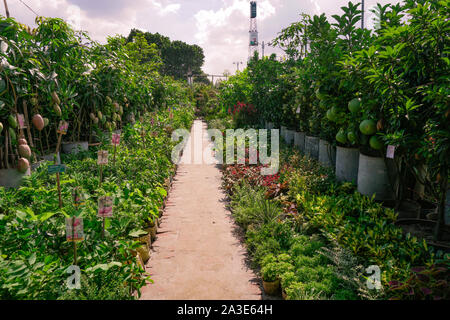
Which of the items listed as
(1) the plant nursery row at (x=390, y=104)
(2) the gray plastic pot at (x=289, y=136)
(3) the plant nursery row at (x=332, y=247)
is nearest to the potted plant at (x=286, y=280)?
(3) the plant nursery row at (x=332, y=247)

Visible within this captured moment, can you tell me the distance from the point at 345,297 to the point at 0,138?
388 centimetres

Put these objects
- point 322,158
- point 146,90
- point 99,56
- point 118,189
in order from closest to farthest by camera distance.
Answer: point 118,189, point 99,56, point 322,158, point 146,90

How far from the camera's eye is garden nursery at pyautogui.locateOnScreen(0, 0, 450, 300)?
2225 millimetres

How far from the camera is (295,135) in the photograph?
7.50 metres

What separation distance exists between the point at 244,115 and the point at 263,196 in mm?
7746

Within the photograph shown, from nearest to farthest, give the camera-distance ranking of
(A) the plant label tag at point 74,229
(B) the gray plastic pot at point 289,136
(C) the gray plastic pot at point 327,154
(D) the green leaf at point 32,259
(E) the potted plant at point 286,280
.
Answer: (D) the green leaf at point 32,259 < (A) the plant label tag at point 74,229 < (E) the potted plant at point 286,280 < (C) the gray plastic pot at point 327,154 < (B) the gray plastic pot at point 289,136

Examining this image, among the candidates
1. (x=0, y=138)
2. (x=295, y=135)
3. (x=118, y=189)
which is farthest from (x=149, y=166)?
(x=295, y=135)

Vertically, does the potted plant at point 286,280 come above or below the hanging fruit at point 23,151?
below

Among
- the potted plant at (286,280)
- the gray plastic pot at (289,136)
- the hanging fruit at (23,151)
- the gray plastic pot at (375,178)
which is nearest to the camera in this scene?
the potted plant at (286,280)

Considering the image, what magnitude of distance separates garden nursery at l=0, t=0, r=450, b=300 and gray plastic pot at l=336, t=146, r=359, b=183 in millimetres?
15

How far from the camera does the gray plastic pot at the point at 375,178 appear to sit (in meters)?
3.86

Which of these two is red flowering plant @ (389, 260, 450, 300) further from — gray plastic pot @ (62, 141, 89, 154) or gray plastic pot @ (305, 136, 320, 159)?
gray plastic pot @ (62, 141, 89, 154)

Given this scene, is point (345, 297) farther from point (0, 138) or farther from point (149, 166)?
point (0, 138)

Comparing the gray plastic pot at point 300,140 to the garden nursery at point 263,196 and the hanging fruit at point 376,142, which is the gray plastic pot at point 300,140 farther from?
the hanging fruit at point 376,142
